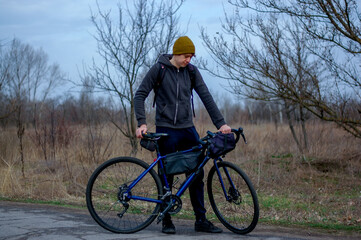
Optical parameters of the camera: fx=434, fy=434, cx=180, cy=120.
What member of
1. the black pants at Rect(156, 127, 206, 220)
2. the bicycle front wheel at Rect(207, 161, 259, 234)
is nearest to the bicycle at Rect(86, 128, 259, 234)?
the bicycle front wheel at Rect(207, 161, 259, 234)

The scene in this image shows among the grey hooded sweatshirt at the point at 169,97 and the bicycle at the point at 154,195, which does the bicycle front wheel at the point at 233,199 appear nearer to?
the bicycle at the point at 154,195

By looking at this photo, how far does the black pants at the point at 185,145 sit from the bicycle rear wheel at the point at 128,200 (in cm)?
26

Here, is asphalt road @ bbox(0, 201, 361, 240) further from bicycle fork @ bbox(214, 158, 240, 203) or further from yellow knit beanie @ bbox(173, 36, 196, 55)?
yellow knit beanie @ bbox(173, 36, 196, 55)

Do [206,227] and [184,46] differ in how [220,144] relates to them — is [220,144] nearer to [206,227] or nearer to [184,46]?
[206,227]

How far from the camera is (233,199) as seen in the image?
4664mm

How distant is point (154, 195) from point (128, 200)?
289 mm

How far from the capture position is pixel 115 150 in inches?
461

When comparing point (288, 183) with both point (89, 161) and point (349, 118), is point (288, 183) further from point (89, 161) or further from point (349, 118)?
point (89, 161)

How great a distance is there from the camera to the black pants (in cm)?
477

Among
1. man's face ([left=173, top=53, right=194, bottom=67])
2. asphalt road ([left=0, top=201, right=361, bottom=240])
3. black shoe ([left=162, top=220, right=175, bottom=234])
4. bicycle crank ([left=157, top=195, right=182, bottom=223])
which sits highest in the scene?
man's face ([left=173, top=53, right=194, bottom=67])

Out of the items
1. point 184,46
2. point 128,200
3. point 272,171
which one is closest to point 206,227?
point 128,200

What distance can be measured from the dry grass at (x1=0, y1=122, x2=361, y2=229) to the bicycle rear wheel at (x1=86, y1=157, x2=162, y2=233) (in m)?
2.00

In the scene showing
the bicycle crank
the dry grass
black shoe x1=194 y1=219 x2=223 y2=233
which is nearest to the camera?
the bicycle crank

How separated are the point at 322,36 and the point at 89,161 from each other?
5.99 m
